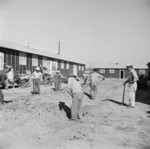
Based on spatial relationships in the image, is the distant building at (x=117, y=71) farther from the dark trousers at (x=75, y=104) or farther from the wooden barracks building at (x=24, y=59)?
the dark trousers at (x=75, y=104)

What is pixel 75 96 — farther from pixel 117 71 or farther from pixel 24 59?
pixel 117 71

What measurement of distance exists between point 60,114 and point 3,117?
204 cm

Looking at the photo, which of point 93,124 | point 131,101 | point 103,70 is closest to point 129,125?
point 93,124

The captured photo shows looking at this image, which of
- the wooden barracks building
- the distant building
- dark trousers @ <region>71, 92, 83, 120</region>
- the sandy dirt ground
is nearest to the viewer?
the sandy dirt ground

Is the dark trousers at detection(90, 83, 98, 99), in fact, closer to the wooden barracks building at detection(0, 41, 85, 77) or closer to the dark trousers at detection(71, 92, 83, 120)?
the wooden barracks building at detection(0, 41, 85, 77)

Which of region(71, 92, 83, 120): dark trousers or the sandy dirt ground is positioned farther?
region(71, 92, 83, 120): dark trousers

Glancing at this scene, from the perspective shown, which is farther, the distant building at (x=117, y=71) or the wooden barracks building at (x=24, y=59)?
the distant building at (x=117, y=71)

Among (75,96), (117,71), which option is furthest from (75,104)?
(117,71)

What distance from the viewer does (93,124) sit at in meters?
5.02

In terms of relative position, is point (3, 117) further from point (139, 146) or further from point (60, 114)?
point (139, 146)

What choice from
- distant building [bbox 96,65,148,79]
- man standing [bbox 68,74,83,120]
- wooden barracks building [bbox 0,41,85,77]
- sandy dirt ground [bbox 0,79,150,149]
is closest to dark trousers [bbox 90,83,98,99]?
wooden barracks building [bbox 0,41,85,77]

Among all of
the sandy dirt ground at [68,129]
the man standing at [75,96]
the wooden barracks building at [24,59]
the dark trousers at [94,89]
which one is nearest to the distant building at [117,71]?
the wooden barracks building at [24,59]

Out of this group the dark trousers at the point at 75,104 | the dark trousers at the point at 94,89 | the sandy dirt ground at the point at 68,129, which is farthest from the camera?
the dark trousers at the point at 94,89

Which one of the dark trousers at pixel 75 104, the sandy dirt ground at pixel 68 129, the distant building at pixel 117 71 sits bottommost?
the sandy dirt ground at pixel 68 129
